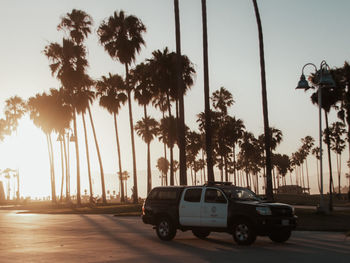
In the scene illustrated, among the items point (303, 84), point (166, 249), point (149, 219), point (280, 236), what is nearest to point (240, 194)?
point (280, 236)

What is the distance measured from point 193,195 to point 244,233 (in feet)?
7.89

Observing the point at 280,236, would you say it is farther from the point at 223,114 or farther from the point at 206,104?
the point at 223,114

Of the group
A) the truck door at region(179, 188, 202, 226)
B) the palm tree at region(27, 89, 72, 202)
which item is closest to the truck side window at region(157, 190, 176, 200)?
the truck door at region(179, 188, 202, 226)

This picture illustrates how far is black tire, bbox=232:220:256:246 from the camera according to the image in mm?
16203

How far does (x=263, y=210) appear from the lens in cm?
1630

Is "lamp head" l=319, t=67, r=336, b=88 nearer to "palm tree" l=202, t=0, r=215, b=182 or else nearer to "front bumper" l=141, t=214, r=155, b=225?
"palm tree" l=202, t=0, r=215, b=182

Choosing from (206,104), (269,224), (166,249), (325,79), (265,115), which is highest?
(325,79)

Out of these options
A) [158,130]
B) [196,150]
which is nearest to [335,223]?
[158,130]

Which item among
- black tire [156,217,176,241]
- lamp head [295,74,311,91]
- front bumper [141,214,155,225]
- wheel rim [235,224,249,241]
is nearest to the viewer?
wheel rim [235,224,249,241]

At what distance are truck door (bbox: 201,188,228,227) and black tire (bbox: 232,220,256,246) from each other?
0.48 meters

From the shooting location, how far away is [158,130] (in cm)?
8169

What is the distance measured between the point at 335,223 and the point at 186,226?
10.2 meters

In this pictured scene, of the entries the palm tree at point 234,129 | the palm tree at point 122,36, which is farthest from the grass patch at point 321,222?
the palm tree at point 234,129

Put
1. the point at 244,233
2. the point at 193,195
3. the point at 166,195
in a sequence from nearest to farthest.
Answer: the point at 244,233 < the point at 193,195 < the point at 166,195
